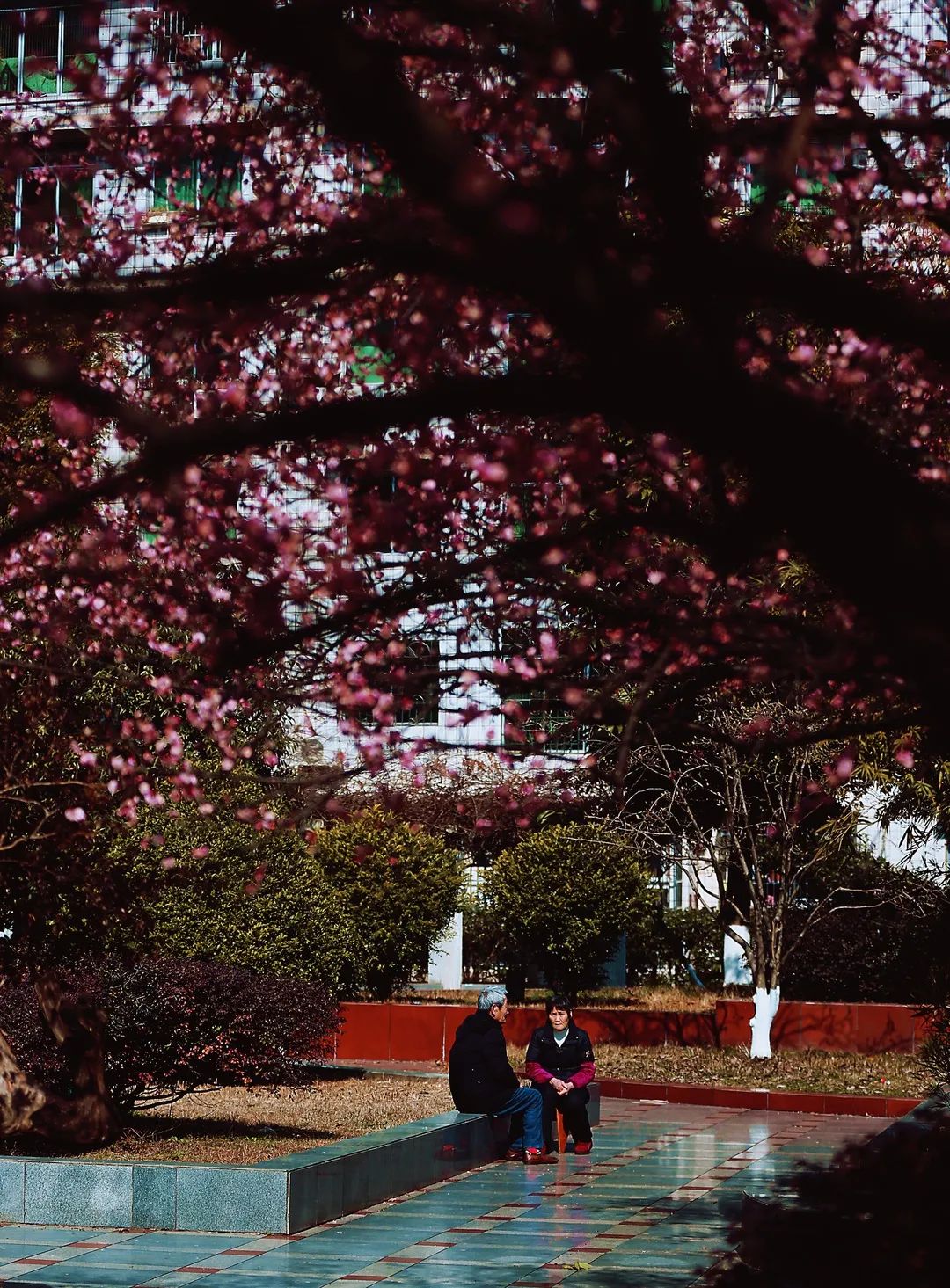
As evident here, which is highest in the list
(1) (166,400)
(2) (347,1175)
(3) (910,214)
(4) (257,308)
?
(3) (910,214)

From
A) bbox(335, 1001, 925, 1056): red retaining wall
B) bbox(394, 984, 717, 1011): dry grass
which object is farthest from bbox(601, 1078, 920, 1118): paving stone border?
bbox(394, 984, 717, 1011): dry grass

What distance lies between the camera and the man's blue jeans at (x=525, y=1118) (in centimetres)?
1253

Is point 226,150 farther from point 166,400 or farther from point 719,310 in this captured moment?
point 719,310

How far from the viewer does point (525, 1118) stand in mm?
12570

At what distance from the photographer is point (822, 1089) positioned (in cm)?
1625

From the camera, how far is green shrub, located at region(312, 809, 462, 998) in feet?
73.3

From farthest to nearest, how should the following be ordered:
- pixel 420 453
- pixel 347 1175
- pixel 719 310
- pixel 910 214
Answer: pixel 347 1175, pixel 910 214, pixel 420 453, pixel 719 310

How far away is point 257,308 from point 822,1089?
1308cm

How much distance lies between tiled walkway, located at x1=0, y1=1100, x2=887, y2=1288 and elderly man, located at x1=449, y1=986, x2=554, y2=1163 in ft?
0.86

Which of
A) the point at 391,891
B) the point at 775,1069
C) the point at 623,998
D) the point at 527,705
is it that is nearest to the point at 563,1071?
the point at 775,1069

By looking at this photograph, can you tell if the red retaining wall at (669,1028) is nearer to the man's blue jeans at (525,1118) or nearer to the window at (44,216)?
the man's blue jeans at (525,1118)

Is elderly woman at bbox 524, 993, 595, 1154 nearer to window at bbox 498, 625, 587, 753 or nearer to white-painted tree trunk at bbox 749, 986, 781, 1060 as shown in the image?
window at bbox 498, 625, 587, 753

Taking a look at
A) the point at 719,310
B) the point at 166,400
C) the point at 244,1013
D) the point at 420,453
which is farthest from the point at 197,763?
the point at 719,310

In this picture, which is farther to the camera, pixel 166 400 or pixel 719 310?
pixel 166 400
